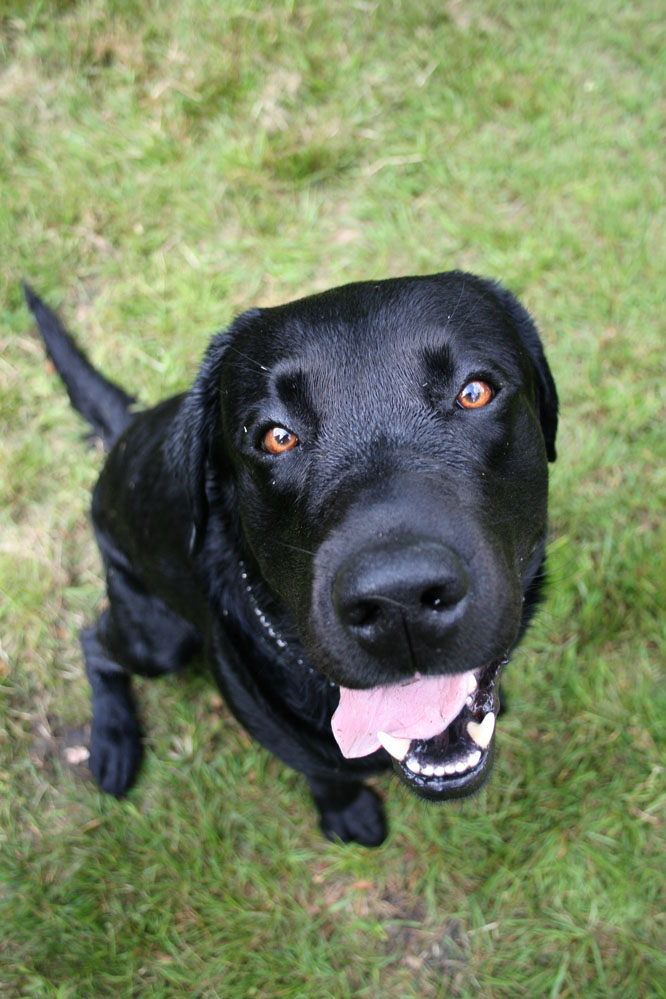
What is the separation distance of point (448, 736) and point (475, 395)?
33.4 inches

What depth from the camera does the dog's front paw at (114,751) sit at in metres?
3.15

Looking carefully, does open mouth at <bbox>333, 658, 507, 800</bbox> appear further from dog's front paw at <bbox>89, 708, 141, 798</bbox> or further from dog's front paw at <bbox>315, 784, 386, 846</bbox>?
dog's front paw at <bbox>89, 708, 141, 798</bbox>

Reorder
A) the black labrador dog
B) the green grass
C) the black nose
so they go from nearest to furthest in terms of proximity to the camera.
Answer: the black nose, the black labrador dog, the green grass

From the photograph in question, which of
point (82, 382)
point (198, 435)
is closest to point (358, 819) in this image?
point (198, 435)

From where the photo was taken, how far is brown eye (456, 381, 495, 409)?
1871mm

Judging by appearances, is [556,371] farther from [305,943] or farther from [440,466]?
[305,943]

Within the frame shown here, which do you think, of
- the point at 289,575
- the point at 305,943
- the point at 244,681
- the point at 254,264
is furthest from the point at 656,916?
the point at 254,264

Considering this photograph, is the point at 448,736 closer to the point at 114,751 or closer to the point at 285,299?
the point at 114,751

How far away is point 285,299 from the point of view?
156 inches

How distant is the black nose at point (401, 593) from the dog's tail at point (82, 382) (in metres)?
1.91

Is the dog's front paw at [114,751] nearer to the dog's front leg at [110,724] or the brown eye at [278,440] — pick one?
the dog's front leg at [110,724]

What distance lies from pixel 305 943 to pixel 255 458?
199cm

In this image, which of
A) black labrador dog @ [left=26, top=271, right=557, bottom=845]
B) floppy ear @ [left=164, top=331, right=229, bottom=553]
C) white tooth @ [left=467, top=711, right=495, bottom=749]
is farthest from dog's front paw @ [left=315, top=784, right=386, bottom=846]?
floppy ear @ [left=164, top=331, right=229, bottom=553]

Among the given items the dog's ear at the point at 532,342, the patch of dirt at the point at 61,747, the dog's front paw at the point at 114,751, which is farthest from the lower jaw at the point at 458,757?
the patch of dirt at the point at 61,747
